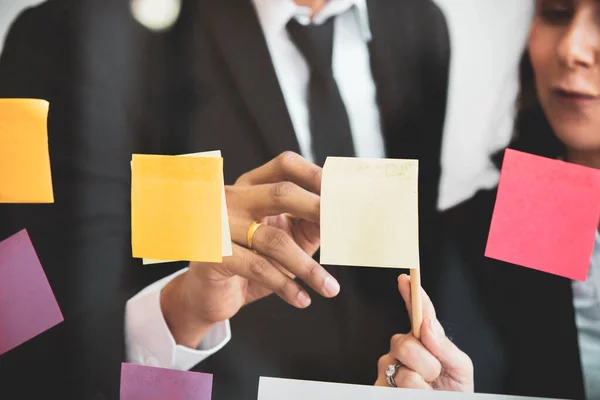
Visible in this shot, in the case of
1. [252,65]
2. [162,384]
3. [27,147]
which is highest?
[252,65]

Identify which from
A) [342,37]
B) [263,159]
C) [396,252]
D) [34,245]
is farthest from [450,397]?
[34,245]

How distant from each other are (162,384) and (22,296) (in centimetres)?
33

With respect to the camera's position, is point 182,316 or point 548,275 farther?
point 182,316

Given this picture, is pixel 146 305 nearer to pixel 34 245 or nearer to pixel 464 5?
pixel 34 245

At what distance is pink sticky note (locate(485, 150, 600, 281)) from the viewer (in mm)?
828

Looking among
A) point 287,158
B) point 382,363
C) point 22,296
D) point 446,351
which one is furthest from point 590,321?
point 22,296

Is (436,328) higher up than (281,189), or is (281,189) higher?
(281,189)

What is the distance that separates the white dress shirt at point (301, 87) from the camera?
89cm

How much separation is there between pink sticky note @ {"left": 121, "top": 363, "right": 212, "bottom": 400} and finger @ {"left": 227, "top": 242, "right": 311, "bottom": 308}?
0.65ft

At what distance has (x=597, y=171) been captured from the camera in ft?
2.70

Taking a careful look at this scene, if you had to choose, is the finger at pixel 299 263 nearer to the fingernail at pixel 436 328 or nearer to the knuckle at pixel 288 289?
the knuckle at pixel 288 289

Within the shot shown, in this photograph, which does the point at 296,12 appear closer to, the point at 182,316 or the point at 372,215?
the point at 372,215

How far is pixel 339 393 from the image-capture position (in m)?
0.89

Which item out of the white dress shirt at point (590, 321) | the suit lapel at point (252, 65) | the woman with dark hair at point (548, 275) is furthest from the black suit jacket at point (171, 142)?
the white dress shirt at point (590, 321)
